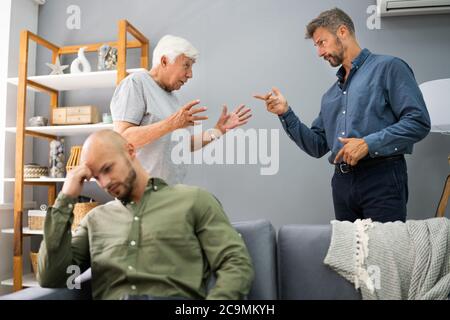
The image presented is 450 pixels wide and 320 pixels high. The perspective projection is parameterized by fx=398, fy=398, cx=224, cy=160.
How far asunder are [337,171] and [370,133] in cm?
22

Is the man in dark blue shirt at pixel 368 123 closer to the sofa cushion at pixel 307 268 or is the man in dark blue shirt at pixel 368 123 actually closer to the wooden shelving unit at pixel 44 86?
the sofa cushion at pixel 307 268

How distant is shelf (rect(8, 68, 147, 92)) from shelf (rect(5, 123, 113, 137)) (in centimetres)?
36

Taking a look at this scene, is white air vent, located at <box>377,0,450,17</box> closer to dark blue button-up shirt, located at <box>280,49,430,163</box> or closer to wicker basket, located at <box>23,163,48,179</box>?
dark blue button-up shirt, located at <box>280,49,430,163</box>

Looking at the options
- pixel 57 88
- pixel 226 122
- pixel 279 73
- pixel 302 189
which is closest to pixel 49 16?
pixel 57 88

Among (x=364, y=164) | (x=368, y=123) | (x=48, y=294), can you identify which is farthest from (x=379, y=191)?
(x=48, y=294)

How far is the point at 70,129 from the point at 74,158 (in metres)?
0.22

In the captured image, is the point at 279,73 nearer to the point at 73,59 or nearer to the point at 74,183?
the point at 73,59

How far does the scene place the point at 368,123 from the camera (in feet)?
5.31

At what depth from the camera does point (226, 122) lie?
1.97 m

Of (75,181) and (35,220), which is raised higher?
(75,181)

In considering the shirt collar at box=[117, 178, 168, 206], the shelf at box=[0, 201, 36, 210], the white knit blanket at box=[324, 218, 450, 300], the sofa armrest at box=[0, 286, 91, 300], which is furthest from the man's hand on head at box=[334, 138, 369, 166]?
the shelf at box=[0, 201, 36, 210]

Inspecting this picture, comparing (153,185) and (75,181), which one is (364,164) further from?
(75,181)

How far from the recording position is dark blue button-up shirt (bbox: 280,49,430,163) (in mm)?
1509
